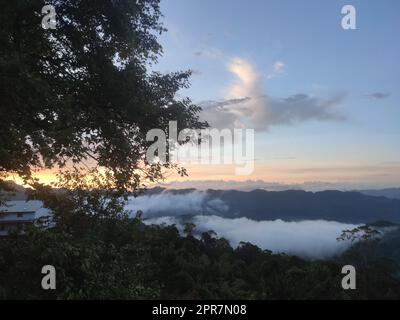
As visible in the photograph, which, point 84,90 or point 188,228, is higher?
point 84,90

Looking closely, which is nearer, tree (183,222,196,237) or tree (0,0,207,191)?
tree (0,0,207,191)

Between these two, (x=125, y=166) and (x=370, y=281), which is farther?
(x=370, y=281)

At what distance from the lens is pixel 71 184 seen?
14320 millimetres

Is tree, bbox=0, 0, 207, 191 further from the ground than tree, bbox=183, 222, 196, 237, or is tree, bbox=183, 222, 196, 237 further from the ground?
tree, bbox=0, 0, 207, 191

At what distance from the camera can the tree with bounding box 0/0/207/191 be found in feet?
33.5

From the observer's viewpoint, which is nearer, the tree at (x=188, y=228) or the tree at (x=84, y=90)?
the tree at (x=84, y=90)

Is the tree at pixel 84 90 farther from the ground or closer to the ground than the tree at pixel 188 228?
farther from the ground

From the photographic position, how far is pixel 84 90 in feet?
40.2

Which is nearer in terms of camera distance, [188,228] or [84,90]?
[84,90]

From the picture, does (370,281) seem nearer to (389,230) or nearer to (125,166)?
(125,166)

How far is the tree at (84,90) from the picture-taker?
10211mm
